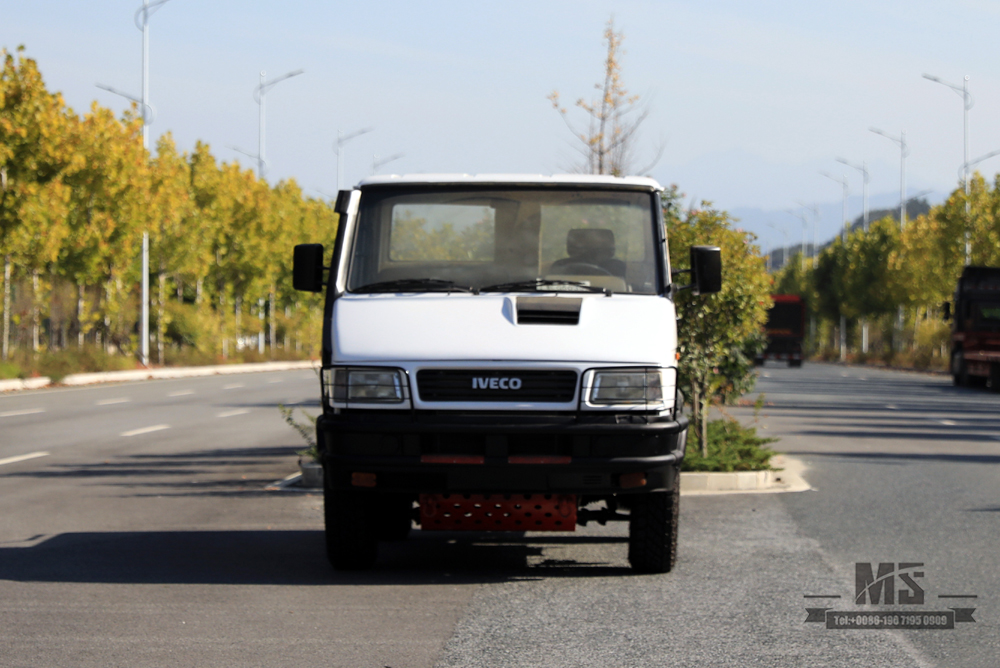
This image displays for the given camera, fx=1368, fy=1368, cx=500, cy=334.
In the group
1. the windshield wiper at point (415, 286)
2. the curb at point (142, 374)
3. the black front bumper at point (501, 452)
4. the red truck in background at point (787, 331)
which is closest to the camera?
the black front bumper at point (501, 452)

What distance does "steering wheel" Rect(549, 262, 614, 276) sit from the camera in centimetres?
837

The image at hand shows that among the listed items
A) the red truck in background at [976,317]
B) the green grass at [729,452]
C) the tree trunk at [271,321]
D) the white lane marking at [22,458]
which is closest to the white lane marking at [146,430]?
the white lane marking at [22,458]

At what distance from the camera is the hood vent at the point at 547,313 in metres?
7.80

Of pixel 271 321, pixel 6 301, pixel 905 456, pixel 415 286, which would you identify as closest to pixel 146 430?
pixel 905 456

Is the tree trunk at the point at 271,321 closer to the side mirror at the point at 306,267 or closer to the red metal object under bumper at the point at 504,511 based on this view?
the side mirror at the point at 306,267

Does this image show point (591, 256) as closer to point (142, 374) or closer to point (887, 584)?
point (887, 584)

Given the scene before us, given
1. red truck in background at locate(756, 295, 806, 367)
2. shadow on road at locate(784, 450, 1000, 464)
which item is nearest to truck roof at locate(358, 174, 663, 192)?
shadow on road at locate(784, 450, 1000, 464)

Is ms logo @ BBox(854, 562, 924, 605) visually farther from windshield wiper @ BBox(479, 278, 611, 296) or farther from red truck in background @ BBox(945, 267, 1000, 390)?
red truck in background @ BBox(945, 267, 1000, 390)

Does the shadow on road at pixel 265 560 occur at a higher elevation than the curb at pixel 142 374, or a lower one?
higher

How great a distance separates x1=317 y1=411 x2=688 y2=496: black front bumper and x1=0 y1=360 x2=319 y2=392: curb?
17.6 m

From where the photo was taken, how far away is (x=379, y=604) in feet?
24.5

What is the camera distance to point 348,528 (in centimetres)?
833

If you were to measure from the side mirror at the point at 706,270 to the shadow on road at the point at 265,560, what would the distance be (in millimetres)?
1851

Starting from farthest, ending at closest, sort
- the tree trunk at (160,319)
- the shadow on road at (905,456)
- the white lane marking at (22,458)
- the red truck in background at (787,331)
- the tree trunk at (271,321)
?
the red truck in background at (787,331) < the tree trunk at (271,321) < the tree trunk at (160,319) < the shadow on road at (905,456) < the white lane marking at (22,458)
